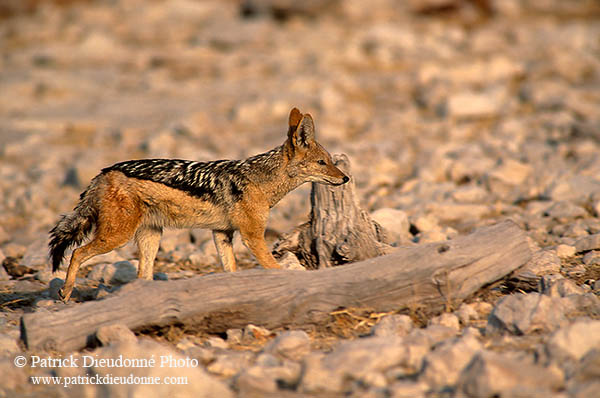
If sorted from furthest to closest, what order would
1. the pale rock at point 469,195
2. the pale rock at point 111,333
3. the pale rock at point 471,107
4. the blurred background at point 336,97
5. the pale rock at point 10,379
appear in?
the pale rock at point 471,107, the blurred background at point 336,97, the pale rock at point 469,195, the pale rock at point 111,333, the pale rock at point 10,379

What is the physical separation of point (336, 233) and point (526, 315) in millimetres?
2135

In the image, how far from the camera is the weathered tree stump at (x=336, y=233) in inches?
254

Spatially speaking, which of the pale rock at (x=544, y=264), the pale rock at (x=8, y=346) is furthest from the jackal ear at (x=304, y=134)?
the pale rock at (x=8, y=346)

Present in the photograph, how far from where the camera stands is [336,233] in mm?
6590

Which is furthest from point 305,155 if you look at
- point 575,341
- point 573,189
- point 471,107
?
point 471,107

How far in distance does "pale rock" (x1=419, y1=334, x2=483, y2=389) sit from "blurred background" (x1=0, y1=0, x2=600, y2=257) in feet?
11.8

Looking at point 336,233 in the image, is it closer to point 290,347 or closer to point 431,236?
point 431,236

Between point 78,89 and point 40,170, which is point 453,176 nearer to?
point 40,170

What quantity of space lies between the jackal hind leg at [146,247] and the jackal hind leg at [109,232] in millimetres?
557

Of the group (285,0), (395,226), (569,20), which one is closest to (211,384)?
(395,226)

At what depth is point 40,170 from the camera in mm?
11797

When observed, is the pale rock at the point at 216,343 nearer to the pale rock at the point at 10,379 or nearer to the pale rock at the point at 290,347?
the pale rock at the point at 290,347

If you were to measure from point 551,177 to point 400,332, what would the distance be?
245 inches

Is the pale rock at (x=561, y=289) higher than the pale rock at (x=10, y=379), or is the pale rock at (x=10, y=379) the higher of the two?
the pale rock at (x=10, y=379)
